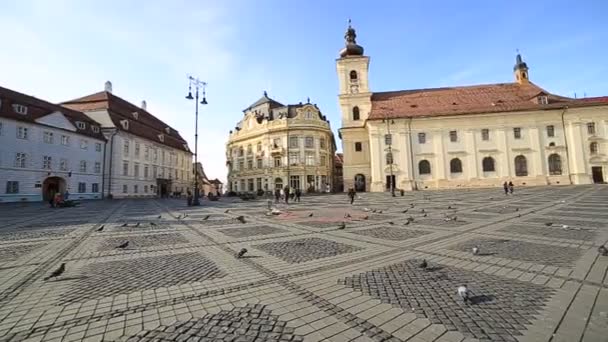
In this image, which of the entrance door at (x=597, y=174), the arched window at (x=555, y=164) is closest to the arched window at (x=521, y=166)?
the arched window at (x=555, y=164)

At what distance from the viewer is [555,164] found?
43.7 metres

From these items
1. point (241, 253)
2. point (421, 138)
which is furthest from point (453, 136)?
point (241, 253)

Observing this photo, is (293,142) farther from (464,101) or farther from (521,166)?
(521,166)

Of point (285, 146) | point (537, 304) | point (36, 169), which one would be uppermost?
point (285, 146)

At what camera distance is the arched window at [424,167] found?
45.5 metres

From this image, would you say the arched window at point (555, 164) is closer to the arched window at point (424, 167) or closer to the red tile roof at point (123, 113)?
the arched window at point (424, 167)

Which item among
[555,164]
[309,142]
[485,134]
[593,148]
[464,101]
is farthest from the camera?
[309,142]

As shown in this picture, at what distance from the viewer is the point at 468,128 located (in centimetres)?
4494

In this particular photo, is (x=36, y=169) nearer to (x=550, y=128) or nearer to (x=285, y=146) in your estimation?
(x=285, y=146)

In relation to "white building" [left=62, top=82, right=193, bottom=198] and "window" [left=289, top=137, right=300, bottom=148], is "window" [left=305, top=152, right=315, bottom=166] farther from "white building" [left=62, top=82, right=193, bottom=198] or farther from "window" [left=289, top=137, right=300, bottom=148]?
"white building" [left=62, top=82, right=193, bottom=198]

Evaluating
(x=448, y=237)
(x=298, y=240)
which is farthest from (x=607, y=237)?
(x=298, y=240)

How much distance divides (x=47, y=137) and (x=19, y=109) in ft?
12.5

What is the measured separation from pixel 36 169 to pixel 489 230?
44.0 meters

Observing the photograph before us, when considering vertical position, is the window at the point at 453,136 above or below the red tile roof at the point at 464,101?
below
